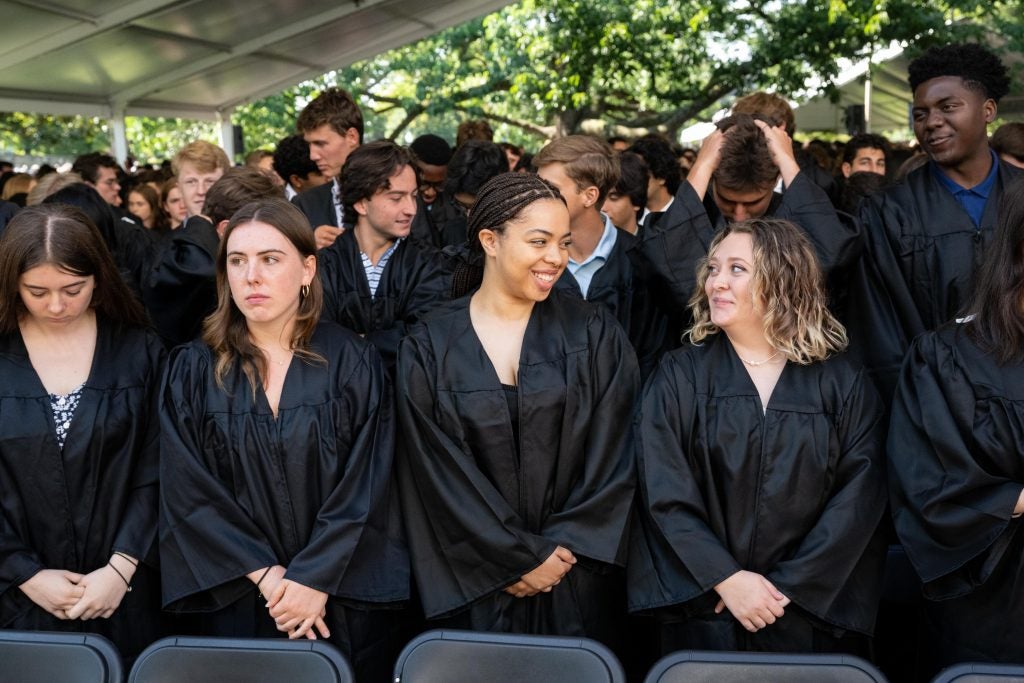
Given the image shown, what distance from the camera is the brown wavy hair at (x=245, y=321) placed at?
10.5ft

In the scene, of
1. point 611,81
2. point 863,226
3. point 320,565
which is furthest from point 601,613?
point 611,81

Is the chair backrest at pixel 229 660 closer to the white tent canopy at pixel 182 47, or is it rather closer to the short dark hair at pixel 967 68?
the short dark hair at pixel 967 68

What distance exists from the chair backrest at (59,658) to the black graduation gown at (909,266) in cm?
249

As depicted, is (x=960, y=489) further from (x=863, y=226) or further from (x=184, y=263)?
(x=184, y=263)

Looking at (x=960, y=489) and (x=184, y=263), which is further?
(x=184, y=263)

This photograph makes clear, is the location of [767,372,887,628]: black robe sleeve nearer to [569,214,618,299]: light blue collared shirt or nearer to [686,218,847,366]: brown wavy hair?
[686,218,847,366]: brown wavy hair

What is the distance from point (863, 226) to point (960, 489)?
3.90 feet

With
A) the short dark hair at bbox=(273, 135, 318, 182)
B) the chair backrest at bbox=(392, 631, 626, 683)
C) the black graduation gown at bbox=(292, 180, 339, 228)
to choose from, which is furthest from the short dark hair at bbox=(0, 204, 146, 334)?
the short dark hair at bbox=(273, 135, 318, 182)

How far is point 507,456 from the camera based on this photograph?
3145mm

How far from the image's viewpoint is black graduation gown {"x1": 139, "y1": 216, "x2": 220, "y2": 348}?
4082 millimetres

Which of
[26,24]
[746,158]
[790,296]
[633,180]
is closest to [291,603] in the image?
[790,296]

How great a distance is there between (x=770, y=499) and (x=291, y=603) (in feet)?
4.55

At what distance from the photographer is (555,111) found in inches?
546

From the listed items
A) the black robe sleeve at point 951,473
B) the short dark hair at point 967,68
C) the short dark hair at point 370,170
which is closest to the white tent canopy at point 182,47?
the short dark hair at point 370,170
